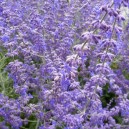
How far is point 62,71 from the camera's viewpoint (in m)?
2.15

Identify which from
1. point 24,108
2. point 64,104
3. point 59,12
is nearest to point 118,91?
point 64,104

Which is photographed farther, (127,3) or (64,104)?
(64,104)

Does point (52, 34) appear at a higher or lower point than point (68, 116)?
higher

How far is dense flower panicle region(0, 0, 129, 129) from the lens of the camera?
2109 mm

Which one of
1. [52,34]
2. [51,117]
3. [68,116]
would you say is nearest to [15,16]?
[52,34]

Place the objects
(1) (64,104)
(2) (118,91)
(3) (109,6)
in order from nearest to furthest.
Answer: (3) (109,6) < (1) (64,104) < (2) (118,91)

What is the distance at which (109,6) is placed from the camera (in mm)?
1937

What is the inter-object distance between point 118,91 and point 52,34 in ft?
3.04

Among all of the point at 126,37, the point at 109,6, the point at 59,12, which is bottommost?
the point at 109,6

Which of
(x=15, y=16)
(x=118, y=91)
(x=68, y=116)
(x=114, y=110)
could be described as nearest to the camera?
(x=68, y=116)

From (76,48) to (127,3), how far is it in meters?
0.38

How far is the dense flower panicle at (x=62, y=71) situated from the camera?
6.92ft

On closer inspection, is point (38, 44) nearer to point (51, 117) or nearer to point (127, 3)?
point (51, 117)

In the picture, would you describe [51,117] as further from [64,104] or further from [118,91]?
[118,91]
